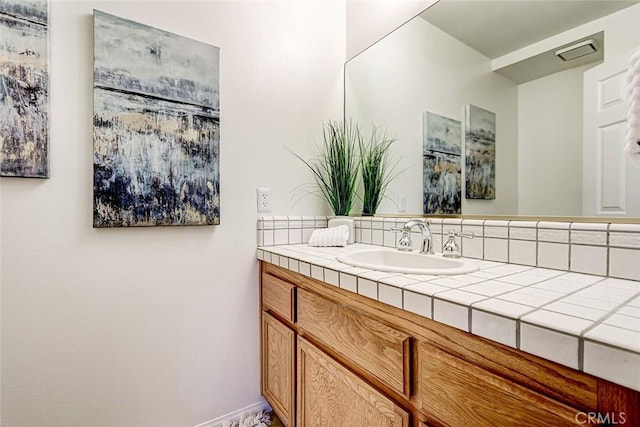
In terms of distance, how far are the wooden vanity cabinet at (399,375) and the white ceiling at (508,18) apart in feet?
3.29

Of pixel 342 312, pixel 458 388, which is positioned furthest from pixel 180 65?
pixel 458 388

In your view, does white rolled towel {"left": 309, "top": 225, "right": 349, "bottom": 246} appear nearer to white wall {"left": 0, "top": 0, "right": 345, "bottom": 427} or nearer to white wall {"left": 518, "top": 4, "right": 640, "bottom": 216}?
white wall {"left": 0, "top": 0, "right": 345, "bottom": 427}

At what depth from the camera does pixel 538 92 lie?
3.28 ft

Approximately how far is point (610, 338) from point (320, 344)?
2.52ft

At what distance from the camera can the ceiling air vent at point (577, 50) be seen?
88cm

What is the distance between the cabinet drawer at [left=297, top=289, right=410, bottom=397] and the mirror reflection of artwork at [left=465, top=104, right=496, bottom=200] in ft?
2.32

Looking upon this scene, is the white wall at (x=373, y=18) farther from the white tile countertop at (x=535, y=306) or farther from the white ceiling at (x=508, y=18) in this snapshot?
the white tile countertop at (x=535, y=306)

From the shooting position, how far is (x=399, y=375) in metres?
0.71

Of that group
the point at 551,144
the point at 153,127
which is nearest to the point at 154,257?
the point at 153,127

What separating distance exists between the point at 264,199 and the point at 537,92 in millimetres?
1152

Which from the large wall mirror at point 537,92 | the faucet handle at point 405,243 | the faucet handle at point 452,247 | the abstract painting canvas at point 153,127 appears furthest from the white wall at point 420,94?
the abstract painting canvas at point 153,127

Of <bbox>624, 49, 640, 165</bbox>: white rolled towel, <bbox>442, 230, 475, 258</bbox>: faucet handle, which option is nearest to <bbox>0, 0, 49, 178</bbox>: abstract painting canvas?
<bbox>442, 230, 475, 258</bbox>: faucet handle

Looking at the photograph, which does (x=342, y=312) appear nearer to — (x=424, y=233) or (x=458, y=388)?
(x=458, y=388)

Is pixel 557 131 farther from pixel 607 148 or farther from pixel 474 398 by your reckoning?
pixel 474 398
